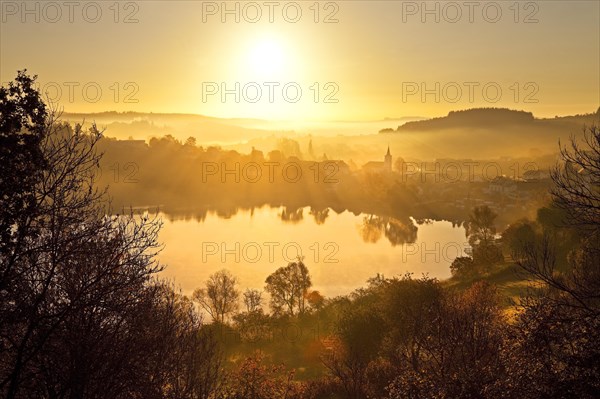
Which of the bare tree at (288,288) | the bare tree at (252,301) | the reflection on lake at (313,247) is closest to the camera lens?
the bare tree at (252,301)

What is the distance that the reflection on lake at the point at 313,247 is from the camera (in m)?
57.6

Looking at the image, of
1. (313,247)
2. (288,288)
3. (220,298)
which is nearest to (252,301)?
(220,298)

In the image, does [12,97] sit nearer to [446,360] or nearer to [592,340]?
[592,340]

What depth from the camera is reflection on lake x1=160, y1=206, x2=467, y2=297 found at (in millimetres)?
57562

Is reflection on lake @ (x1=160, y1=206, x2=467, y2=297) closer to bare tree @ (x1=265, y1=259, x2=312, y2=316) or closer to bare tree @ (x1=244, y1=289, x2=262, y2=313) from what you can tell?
bare tree @ (x1=265, y1=259, x2=312, y2=316)

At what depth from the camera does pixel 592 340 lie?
8.54 metres

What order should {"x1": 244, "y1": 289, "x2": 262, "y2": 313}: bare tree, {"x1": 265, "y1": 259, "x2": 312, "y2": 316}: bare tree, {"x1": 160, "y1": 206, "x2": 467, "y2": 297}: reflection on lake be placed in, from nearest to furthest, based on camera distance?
{"x1": 244, "y1": 289, "x2": 262, "y2": 313}: bare tree, {"x1": 265, "y1": 259, "x2": 312, "y2": 316}: bare tree, {"x1": 160, "y1": 206, "x2": 467, "y2": 297}: reflection on lake

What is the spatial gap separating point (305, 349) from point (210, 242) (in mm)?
43284

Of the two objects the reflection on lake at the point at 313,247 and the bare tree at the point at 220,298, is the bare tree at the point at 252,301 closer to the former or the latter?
the bare tree at the point at 220,298

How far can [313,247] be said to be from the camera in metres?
72.2

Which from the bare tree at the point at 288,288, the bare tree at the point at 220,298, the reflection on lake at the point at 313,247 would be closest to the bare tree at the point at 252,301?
the bare tree at the point at 220,298

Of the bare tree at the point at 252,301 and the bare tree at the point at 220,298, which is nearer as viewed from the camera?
the bare tree at the point at 252,301

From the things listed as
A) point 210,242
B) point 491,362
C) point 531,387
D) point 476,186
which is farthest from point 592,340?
point 476,186

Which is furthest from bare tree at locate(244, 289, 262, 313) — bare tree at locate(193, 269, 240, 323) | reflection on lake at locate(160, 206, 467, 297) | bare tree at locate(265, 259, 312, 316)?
reflection on lake at locate(160, 206, 467, 297)
